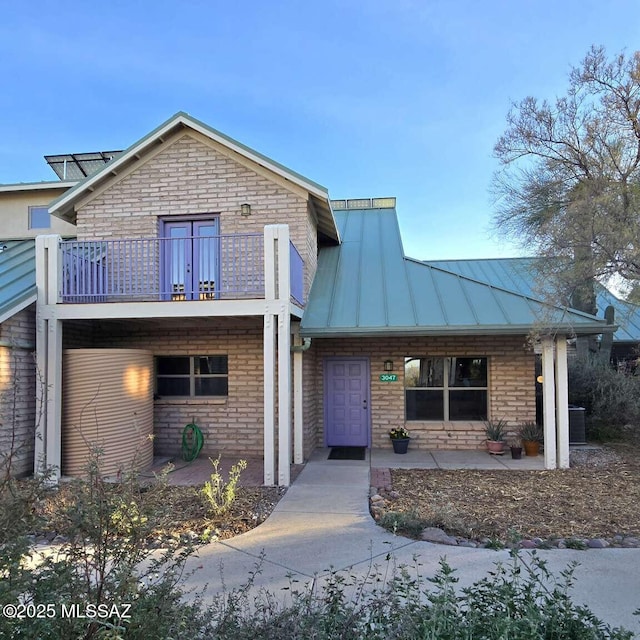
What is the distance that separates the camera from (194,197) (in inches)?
388

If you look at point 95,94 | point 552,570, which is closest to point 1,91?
point 95,94

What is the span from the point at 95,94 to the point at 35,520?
42.1ft

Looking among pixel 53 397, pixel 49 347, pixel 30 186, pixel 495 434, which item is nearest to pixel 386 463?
pixel 495 434

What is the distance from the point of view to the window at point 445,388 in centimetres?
1055

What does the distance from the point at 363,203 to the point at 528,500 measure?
40.6 feet

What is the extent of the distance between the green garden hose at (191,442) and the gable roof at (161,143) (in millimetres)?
5568

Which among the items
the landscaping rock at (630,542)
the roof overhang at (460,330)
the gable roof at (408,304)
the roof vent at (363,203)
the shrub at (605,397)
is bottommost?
the landscaping rock at (630,542)

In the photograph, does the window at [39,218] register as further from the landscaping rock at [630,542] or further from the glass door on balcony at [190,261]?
the landscaping rock at [630,542]

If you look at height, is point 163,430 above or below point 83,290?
below

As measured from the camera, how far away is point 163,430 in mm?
→ 10133

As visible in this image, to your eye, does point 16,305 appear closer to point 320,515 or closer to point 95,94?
point 320,515

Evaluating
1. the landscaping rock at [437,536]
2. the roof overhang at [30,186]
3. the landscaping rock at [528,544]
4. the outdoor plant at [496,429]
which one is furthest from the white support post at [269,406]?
the roof overhang at [30,186]

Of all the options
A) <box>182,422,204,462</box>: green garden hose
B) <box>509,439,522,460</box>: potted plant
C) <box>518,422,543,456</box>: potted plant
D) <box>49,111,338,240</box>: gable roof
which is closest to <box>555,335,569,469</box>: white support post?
<box>509,439,522,460</box>: potted plant

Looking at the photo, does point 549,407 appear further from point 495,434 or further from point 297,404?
point 297,404
